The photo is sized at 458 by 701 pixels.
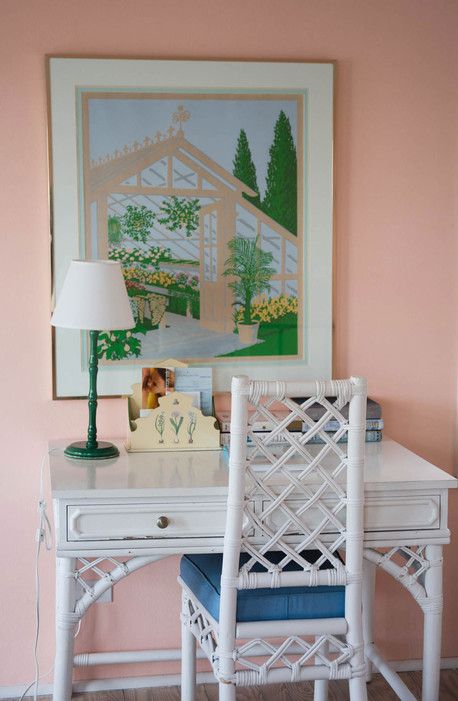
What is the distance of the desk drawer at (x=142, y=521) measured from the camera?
2.35 m

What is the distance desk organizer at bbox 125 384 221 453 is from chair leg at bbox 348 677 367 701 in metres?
0.73

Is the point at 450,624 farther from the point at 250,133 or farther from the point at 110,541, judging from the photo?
the point at 250,133

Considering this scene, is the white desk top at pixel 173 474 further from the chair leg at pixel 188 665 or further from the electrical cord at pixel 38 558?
the chair leg at pixel 188 665

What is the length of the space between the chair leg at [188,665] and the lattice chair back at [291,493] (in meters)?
0.42

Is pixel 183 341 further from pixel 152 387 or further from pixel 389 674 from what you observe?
pixel 389 674

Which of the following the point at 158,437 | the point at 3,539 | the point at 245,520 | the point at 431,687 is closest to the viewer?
the point at 245,520

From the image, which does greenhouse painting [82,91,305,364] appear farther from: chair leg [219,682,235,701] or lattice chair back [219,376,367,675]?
chair leg [219,682,235,701]

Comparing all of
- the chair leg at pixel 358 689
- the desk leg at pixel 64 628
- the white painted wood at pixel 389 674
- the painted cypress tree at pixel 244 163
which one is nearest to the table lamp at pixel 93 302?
the desk leg at pixel 64 628

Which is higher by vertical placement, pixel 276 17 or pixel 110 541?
pixel 276 17

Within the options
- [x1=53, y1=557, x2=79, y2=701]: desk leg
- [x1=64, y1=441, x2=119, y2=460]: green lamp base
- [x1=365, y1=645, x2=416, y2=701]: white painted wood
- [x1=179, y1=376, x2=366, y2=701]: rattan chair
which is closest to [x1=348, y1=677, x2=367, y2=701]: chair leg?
[x1=179, y1=376, x2=366, y2=701]: rattan chair

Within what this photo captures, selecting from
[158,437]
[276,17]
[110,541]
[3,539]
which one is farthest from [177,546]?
[276,17]

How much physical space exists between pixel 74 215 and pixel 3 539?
38.2 inches

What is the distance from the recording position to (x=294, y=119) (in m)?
2.84

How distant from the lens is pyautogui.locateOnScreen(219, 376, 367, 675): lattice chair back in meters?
2.16
